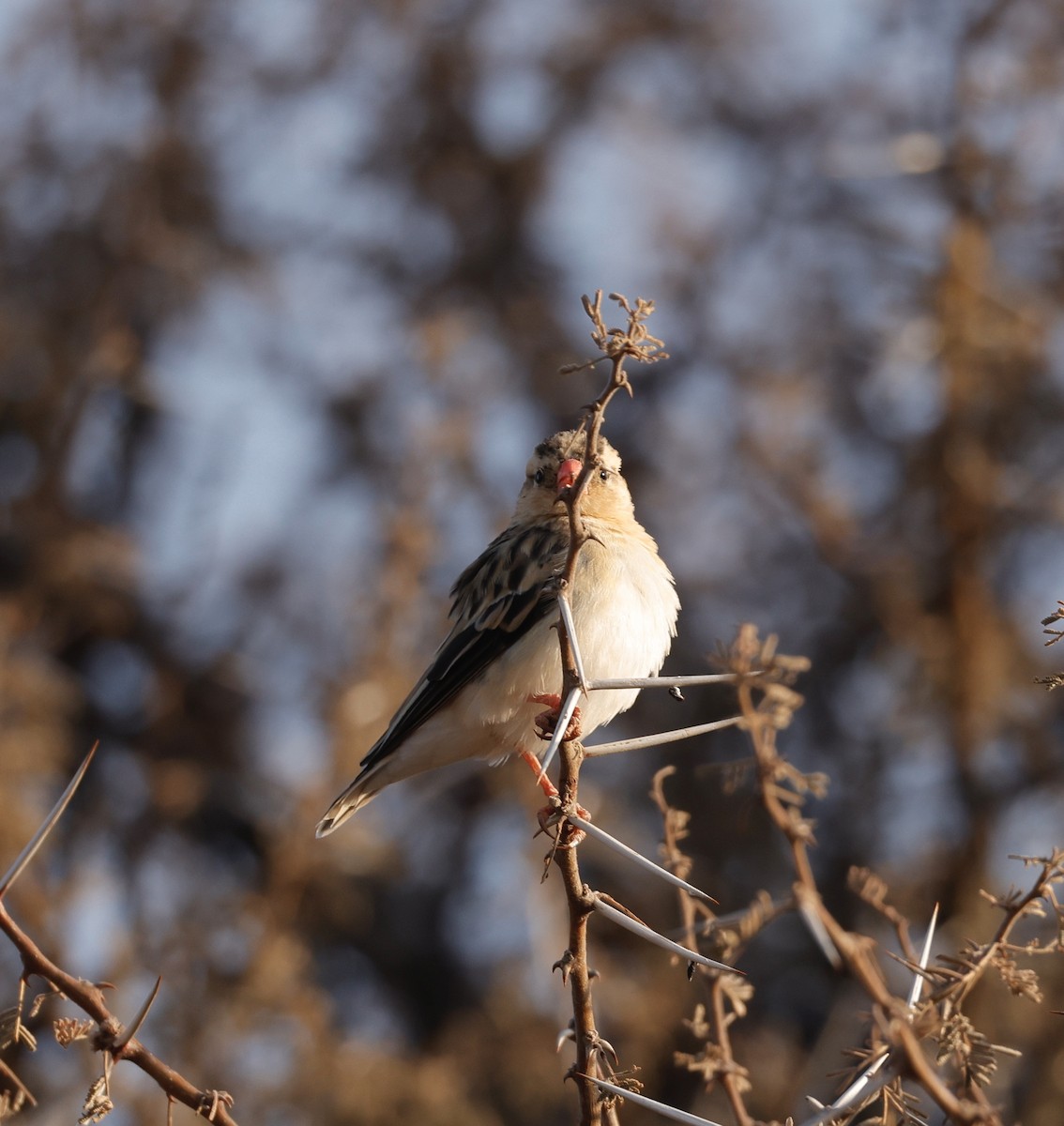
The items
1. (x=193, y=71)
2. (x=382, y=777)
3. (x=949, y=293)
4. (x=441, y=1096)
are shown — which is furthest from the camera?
(x=193, y=71)

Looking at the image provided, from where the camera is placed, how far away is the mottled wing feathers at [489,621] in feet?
19.8

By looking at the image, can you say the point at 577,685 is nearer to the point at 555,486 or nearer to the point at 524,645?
the point at 524,645

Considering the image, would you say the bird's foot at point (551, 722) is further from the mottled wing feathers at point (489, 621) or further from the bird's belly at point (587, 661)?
the mottled wing feathers at point (489, 621)

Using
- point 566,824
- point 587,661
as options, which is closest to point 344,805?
point 587,661

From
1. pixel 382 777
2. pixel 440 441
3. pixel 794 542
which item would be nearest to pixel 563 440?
pixel 382 777

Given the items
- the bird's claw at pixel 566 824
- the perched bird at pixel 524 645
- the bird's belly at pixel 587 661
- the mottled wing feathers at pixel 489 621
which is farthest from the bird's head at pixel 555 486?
the bird's claw at pixel 566 824

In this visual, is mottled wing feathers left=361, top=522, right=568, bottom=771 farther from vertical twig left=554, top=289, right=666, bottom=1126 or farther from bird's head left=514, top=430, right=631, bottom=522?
vertical twig left=554, top=289, right=666, bottom=1126

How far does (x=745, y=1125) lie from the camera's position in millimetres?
2652

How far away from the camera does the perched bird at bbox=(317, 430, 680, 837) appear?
574 centimetres

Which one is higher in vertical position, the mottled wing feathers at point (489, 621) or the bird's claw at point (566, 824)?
the mottled wing feathers at point (489, 621)

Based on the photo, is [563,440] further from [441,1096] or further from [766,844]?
[766,844]

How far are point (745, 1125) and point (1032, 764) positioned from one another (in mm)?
8845

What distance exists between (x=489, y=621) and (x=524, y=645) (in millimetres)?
275

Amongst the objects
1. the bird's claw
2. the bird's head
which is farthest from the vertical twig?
the bird's head
